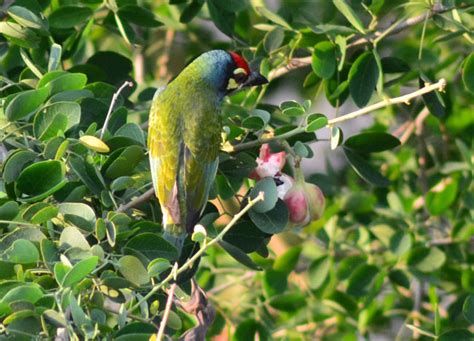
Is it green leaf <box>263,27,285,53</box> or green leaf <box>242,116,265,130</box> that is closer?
green leaf <box>242,116,265,130</box>

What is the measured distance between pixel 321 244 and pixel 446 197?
51 centimetres

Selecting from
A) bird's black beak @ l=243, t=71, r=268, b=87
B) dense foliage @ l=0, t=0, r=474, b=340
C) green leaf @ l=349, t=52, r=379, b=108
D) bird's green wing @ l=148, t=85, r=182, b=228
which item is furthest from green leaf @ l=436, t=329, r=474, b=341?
bird's black beak @ l=243, t=71, r=268, b=87

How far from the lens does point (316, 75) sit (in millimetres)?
3555

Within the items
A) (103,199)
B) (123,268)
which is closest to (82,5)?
(103,199)

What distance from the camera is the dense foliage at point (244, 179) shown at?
7.88 feet

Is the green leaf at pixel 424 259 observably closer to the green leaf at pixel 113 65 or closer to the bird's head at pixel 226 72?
the bird's head at pixel 226 72

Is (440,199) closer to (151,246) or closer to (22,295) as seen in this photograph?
(151,246)

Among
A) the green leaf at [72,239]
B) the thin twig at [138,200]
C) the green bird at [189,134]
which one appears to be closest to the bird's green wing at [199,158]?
the green bird at [189,134]

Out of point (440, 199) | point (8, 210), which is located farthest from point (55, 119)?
point (440, 199)

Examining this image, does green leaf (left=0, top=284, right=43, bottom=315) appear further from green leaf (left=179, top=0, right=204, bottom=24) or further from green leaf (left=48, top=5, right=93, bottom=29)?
green leaf (left=179, top=0, right=204, bottom=24)

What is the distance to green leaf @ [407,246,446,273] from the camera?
3902mm

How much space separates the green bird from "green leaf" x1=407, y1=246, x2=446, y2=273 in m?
0.94

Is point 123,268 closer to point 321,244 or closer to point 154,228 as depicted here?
point 154,228

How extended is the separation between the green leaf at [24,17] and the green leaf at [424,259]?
1619 millimetres
